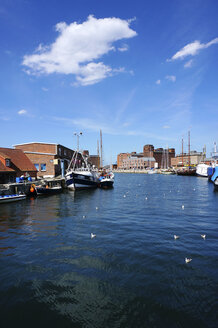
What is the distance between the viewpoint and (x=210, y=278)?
893 centimetres

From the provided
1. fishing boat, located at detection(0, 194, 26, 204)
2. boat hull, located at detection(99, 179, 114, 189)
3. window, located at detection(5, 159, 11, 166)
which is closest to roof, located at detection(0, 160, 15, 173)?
window, located at detection(5, 159, 11, 166)

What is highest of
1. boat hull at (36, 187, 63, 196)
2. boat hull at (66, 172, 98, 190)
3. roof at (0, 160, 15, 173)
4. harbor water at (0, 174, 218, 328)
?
roof at (0, 160, 15, 173)

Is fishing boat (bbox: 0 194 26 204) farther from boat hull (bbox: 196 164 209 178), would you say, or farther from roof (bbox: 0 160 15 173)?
boat hull (bbox: 196 164 209 178)

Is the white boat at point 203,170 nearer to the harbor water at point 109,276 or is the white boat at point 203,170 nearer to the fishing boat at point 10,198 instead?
the harbor water at point 109,276

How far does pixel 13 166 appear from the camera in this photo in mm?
40656

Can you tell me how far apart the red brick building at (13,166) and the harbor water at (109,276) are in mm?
22976

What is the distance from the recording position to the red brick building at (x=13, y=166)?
123ft

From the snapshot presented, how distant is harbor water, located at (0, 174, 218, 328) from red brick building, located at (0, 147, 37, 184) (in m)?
23.0

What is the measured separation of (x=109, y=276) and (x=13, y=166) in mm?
36979

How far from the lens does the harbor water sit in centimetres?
679

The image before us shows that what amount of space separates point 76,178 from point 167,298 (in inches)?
1491

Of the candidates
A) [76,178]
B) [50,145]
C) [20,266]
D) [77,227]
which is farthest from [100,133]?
[20,266]

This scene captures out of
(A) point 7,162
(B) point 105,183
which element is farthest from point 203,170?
(A) point 7,162

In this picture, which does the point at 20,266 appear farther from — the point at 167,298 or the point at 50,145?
the point at 50,145
